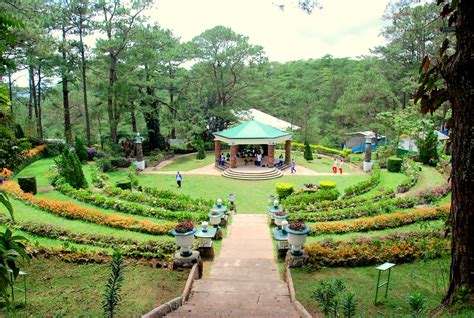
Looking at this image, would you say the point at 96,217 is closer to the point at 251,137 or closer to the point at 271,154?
the point at 251,137

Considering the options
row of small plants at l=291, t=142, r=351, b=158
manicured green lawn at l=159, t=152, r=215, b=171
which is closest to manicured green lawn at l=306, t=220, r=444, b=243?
manicured green lawn at l=159, t=152, r=215, b=171

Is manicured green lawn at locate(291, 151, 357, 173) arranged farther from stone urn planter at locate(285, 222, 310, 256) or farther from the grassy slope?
the grassy slope

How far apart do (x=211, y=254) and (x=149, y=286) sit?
11.4 ft

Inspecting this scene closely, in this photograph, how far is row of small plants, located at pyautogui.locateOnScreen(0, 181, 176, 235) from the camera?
41.1 feet

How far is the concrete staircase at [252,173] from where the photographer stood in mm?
25266

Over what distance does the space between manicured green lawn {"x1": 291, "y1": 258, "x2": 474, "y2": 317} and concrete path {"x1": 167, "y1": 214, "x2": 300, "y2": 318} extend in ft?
1.55

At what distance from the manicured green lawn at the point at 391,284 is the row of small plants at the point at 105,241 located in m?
3.77

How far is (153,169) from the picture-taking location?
28.4 meters

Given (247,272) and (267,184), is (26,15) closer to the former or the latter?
(267,184)

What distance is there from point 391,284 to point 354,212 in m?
7.15

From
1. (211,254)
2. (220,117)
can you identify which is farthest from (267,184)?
(220,117)

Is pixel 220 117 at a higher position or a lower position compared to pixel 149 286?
higher

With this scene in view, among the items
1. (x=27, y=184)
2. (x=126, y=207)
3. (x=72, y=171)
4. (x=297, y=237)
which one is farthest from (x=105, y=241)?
(x=72, y=171)

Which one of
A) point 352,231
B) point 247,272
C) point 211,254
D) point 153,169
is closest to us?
point 247,272
